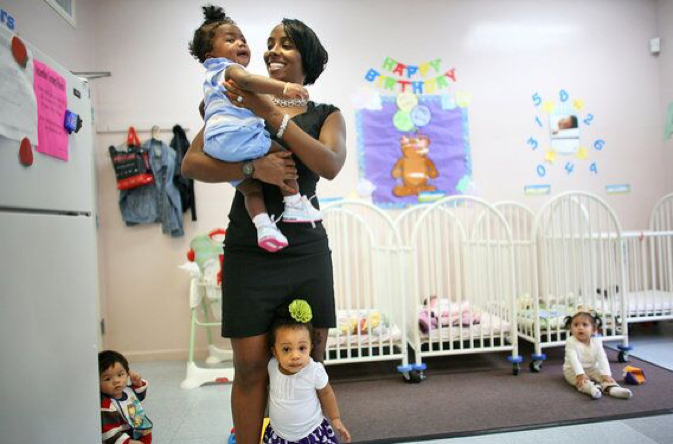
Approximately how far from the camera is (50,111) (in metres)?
1.19

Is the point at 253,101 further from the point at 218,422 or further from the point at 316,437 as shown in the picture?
the point at 218,422

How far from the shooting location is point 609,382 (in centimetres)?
215

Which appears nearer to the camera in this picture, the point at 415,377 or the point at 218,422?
the point at 218,422

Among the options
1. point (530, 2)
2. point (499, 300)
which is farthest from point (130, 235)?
point (530, 2)

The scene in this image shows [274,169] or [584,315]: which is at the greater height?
[274,169]

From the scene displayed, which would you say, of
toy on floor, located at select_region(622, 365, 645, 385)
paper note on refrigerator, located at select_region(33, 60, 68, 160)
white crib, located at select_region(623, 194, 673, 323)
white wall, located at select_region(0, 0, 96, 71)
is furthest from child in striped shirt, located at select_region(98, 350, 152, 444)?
white crib, located at select_region(623, 194, 673, 323)

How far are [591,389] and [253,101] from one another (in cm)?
210

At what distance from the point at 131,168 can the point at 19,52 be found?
1.98m

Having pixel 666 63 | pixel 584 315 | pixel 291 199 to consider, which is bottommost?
pixel 584 315

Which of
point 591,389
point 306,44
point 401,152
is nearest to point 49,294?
point 306,44

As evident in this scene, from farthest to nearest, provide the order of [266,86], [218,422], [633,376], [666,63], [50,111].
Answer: [666,63], [633,376], [218,422], [50,111], [266,86]

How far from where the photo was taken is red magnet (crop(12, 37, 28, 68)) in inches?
40.8

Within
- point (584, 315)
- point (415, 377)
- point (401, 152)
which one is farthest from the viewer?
point (401, 152)

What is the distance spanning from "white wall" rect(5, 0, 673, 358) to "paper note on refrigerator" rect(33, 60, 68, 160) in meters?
1.86
